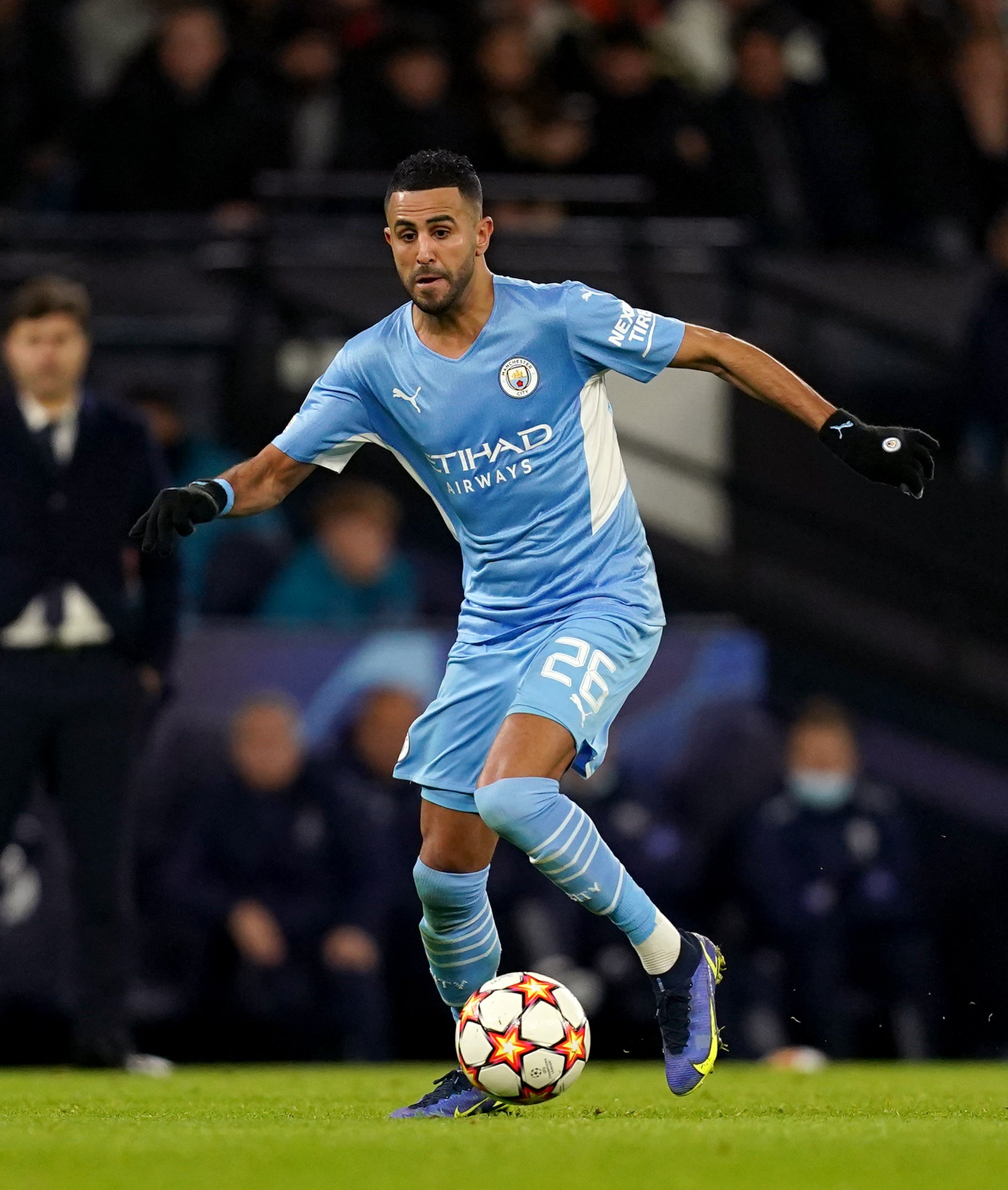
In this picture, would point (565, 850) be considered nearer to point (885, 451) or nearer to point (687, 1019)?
point (687, 1019)

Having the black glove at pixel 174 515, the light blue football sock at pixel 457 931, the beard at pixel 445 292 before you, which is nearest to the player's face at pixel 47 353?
the black glove at pixel 174 515

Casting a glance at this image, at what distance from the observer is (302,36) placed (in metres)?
12.1

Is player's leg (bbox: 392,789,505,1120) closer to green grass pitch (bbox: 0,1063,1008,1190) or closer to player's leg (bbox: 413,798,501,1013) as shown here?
player's leg (bbox: 413,798,501,1013)

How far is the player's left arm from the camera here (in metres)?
5.53

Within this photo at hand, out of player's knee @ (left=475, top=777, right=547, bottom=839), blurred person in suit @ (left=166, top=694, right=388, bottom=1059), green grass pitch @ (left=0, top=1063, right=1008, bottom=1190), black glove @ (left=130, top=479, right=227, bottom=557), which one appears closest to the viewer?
green grass pitch @ (left=0, top=1063, right=1008, bottom=1190)

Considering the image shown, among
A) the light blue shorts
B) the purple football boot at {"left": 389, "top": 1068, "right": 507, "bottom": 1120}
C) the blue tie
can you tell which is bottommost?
the purple football boot at {"left": 389, "top": 1068, "right": 507, "bottom": 1120}

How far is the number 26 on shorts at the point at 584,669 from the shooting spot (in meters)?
5.60

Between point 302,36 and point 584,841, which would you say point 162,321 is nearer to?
point 302,36

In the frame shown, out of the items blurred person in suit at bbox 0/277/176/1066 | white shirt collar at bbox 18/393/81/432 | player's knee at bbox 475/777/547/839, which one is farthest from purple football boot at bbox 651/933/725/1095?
white shirt collar at bbox 18/393/81/432

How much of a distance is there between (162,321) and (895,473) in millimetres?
6825

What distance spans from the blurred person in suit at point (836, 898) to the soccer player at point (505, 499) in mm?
3641

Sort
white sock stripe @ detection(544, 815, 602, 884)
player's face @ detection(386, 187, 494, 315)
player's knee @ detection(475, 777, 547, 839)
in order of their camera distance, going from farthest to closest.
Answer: player's face @ detection(386, 187, 494, 315), white sock stripe @ detection(544, 815, 602, 884), player's knee @ detection(475, 777, 547, 839)

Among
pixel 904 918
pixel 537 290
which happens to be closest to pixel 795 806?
pixel 904 918

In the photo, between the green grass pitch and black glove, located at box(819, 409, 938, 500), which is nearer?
the green grass pitch
